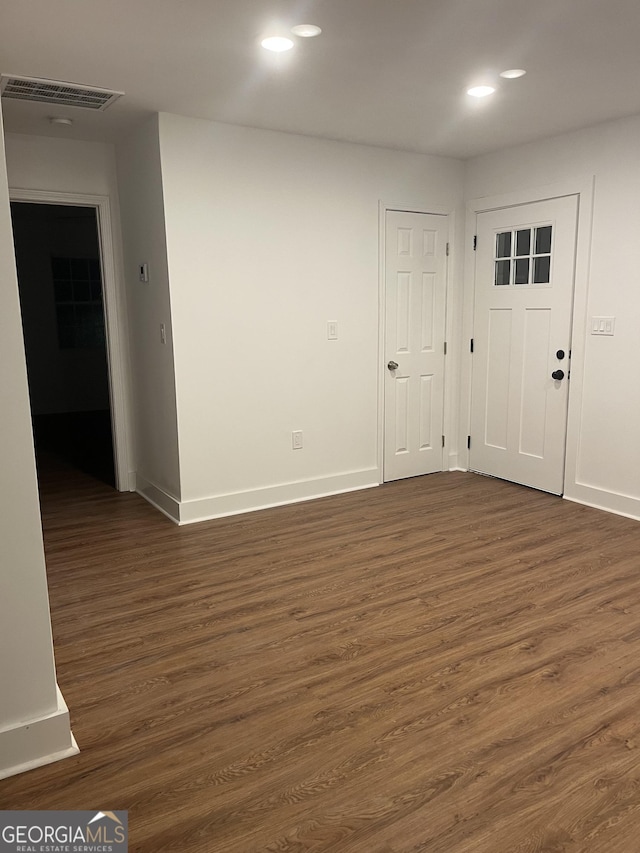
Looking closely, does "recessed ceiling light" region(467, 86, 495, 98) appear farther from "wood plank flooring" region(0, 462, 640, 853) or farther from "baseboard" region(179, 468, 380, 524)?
"baseboard" region(179, 468, 380, 524)

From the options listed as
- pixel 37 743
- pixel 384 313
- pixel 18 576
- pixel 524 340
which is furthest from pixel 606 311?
pixel 37 743

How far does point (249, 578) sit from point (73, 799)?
5.23ft

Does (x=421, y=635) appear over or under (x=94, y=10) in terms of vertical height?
under

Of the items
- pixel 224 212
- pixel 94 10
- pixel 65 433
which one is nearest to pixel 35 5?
pixel 94 10

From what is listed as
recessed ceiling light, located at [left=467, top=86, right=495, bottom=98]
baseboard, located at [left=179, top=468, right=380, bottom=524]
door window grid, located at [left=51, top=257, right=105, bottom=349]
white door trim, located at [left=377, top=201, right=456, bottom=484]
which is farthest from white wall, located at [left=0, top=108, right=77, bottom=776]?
door window grid, located at [left=51, top=257, right=105, bottom=349]

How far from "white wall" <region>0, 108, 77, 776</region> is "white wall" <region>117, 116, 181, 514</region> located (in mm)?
2261

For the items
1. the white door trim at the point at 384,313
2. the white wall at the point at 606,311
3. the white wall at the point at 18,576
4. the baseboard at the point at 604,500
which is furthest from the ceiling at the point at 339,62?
the baseboard at the point at 604,500

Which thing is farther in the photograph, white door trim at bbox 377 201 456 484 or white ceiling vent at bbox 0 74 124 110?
white door trim at bbox 377 201 456 484

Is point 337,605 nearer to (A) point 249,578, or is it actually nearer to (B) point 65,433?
(A) point 249,578

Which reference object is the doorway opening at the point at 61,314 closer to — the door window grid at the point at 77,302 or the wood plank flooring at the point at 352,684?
the door window grid at the point at 77,302

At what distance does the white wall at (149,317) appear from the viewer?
4.09 metres

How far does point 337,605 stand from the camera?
310 centimetres

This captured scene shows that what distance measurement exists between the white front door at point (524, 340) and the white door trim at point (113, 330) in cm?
279

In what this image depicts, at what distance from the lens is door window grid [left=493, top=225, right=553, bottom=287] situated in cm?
462
